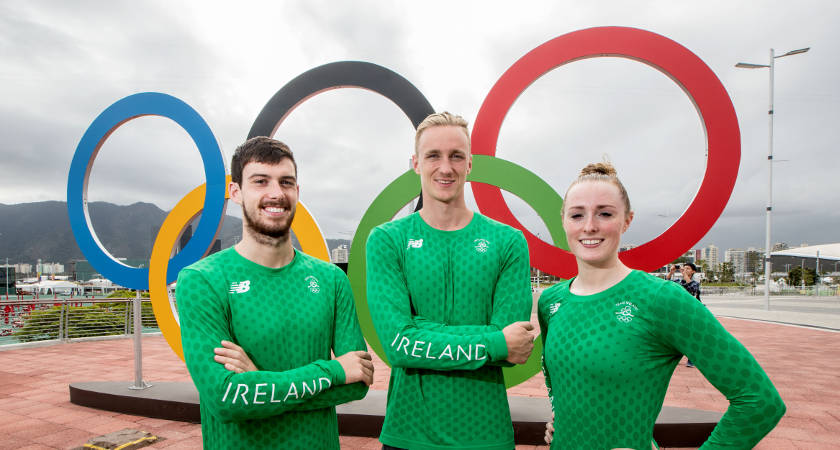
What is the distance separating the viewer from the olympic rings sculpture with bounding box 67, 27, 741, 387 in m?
4.27

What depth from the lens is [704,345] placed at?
66.5 inches

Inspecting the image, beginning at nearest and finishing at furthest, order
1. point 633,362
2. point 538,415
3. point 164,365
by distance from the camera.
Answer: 1. point 633,362
2. point 538,415
3. point 164,365

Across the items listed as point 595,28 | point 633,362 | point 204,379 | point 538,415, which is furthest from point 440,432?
point 595,28

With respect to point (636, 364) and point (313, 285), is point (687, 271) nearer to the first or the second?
point (636, 364)

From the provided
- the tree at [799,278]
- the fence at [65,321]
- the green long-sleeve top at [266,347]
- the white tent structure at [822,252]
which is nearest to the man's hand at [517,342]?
the green long-sleeve top at [266,347]

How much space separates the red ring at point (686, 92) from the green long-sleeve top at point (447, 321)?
2.39 metres

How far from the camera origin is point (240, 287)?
85.4 inches

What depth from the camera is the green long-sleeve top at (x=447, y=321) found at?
2.14m

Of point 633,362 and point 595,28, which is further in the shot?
point 595,28

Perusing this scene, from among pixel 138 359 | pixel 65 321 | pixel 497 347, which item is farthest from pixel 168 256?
pixel 65 321

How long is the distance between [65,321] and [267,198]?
14.6 m

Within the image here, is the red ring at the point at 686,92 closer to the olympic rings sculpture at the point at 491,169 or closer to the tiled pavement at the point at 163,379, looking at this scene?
the olympic rings sculpture at the point at 491,169

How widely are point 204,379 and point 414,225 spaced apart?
1262 mm

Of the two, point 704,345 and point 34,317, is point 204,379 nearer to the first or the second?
point 704,345
